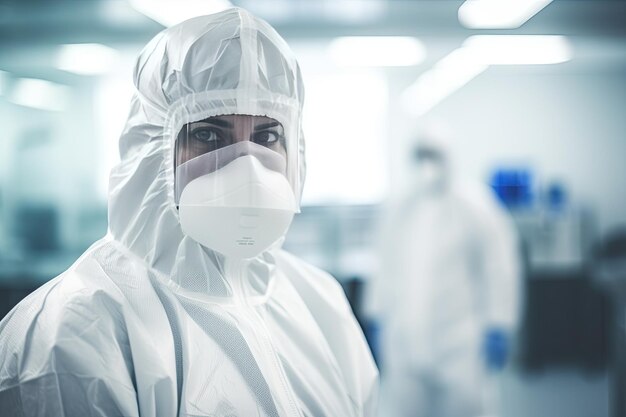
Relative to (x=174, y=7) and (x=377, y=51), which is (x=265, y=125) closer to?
(x=174, y=7)

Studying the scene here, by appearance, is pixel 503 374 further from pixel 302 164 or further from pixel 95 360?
pixel 95 360

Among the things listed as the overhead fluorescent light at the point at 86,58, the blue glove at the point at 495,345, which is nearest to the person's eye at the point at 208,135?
the blue glove at the point at 495,345

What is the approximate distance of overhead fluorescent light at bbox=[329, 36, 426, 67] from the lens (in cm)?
333

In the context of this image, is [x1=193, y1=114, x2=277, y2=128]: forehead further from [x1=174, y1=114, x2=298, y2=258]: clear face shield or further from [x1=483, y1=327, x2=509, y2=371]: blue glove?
[x1=483, y1=327, x2=509, y2=371]: blue glove

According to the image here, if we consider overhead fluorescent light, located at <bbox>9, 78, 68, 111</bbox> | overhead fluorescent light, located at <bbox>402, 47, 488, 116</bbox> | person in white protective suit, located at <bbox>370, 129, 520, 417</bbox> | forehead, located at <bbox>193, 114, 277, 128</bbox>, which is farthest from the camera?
overhead fluorescent light, located at <bbox>402, 47, 488, 116</bbox>

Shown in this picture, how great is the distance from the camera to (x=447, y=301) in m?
2.32

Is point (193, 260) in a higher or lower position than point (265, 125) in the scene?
lower

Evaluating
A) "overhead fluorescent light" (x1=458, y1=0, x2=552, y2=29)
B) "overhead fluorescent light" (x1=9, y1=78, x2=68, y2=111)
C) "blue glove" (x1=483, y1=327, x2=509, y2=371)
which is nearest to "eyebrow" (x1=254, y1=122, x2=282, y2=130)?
"overhead fluorescent light" (x1=458, y1=0, x2=552, y2=29)

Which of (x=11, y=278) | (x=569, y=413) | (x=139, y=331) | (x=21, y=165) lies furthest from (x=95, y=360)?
(x=569, y=413)

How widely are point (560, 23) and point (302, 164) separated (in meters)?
2.12

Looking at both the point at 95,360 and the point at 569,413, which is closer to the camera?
the point at 95,360

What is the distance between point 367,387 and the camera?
1045 millimetres

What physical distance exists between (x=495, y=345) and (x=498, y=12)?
143 centimetres

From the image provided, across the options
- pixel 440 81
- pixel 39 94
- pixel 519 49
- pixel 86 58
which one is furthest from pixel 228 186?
pixel 440 81
